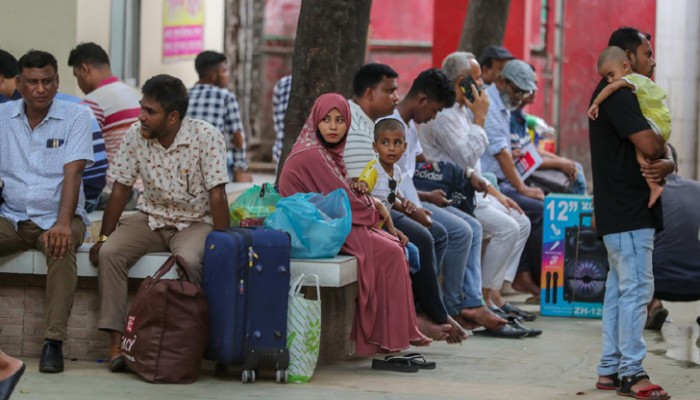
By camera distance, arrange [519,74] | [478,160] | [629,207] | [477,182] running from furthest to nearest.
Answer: [519,74] < [478,160] < [477,182] < [629,207]

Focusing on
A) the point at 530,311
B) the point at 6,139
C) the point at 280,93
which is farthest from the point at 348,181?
the point at 280,93

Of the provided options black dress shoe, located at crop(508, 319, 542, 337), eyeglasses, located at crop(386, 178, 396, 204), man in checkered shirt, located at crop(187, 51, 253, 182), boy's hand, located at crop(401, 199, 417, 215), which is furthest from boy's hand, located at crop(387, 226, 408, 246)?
man in checkered shirt, located at crop(187, 51, 253, 182)

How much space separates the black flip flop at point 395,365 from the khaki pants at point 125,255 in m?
1.22

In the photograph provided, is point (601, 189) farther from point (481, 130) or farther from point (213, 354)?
point (481, 130)

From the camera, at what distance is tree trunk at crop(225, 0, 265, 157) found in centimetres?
2273

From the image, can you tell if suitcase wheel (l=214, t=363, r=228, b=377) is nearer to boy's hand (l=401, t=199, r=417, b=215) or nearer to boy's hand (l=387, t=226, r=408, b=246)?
boy's hand (l=387, t=226, r=408, b=246)

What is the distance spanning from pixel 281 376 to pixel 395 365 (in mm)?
877

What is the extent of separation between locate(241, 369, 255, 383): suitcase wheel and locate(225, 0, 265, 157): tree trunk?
14.8m

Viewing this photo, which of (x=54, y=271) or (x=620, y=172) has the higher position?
(x=620, y=172)

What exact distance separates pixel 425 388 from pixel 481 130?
3.32 metres

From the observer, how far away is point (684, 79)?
2153 centimetres

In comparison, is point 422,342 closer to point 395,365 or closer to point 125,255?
point 395,365

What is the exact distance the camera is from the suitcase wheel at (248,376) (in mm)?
7914

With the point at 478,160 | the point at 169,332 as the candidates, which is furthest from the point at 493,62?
the point at 169,332
